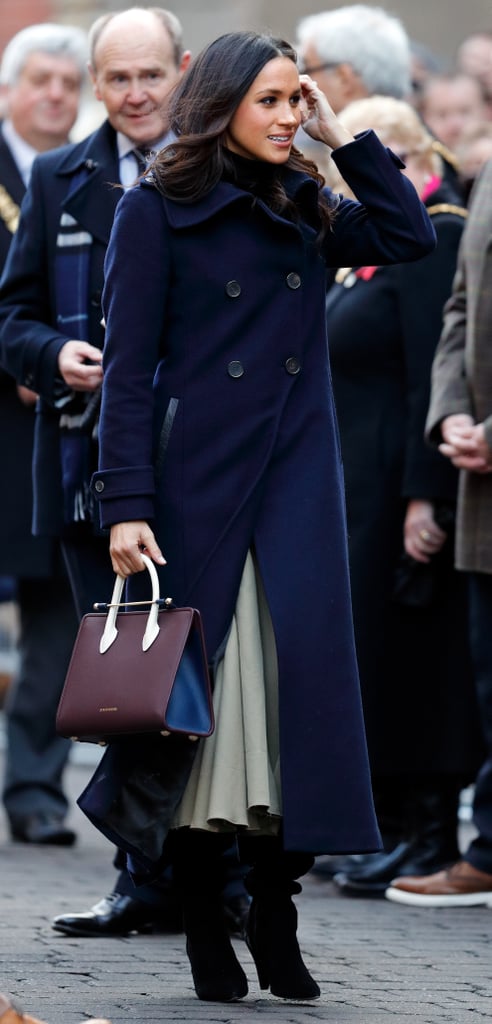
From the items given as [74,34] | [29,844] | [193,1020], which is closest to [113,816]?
[193,1020]

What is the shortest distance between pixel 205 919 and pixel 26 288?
6.25 ft

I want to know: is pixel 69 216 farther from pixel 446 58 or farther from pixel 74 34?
pixel 446 58

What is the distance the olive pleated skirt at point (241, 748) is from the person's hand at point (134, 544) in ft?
0.66

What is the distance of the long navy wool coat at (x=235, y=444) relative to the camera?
4.31m

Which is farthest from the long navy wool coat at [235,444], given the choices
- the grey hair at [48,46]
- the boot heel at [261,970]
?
the grey hair at [48,46]

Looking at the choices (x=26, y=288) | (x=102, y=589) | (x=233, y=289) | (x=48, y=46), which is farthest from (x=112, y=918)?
(x=48, y=46)

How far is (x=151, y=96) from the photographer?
550 centimetres

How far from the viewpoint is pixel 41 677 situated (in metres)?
7.61

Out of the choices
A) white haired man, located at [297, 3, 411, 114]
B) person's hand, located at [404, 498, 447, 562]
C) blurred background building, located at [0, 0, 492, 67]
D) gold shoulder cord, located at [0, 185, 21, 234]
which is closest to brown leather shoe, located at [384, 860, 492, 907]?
person's hand, located at [404, 498, 447, 562]

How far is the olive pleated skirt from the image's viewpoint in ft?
14.1

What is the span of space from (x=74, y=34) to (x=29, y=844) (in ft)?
9.08

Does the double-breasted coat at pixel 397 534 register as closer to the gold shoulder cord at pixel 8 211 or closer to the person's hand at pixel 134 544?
the gold shoulder cord at pixel 8 211

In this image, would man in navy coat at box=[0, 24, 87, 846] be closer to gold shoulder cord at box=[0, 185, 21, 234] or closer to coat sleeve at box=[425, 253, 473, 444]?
gold shoulder cord at box=[0, 185, 21, 234]

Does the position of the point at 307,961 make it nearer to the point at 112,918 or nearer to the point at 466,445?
the point at 112,918
